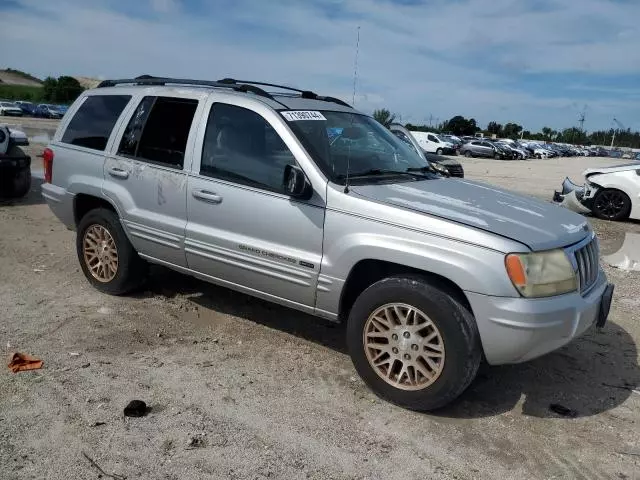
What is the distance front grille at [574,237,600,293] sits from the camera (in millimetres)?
3576

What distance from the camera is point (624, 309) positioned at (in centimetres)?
580

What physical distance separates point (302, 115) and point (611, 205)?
9.75m

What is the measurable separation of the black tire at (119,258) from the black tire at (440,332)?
7.62ft

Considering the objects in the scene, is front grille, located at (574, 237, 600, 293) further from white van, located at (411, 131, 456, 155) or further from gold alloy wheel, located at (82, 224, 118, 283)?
white van, located at (411, 131, 456, 155)

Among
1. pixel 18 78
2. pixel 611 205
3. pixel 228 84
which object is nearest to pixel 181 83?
pixel 228 84

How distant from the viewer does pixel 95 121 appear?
207 inches

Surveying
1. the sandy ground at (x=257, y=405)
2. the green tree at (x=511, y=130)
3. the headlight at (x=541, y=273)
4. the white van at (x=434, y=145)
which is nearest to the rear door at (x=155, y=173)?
the sandy ground at (x=257, y=405)

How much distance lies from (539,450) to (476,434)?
0.35 meters

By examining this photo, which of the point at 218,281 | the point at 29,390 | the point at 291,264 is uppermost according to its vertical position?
the point at 291,264

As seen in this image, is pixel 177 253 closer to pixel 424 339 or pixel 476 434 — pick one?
pixel 424 339

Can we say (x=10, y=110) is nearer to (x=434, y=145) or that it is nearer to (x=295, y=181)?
(x=434, y=145)

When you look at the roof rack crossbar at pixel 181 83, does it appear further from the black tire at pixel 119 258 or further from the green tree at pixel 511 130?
the green tree at pixel 511 130

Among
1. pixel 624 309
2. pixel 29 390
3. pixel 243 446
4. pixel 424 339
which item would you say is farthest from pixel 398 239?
pixel 624 309

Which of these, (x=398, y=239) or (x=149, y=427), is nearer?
(x=149, y=427)
